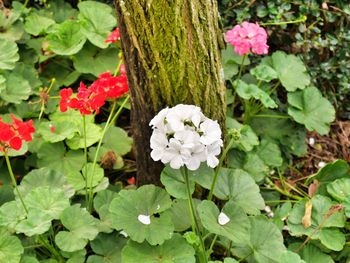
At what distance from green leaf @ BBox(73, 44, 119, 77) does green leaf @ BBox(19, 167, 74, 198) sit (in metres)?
0.73

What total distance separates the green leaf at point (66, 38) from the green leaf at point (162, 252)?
1238 mm

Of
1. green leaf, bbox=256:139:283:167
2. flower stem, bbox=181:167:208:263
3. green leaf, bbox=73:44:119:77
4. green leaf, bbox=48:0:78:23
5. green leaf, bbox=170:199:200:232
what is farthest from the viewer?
green leaf, bbox=48:0:78:23

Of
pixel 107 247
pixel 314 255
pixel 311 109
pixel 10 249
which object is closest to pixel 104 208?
pixel 107 247

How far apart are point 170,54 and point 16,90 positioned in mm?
1004

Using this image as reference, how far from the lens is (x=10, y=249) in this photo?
1775 millimetres

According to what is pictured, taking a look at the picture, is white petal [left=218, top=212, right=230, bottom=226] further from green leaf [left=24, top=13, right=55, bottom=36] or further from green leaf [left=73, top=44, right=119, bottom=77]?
green leaf [left=24, top=13, right=55, bottom=36]

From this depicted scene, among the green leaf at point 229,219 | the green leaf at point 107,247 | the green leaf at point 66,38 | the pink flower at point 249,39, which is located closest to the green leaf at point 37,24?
the green leaf at point 66,38

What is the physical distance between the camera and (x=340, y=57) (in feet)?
8.75

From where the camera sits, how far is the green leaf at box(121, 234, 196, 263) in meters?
1.72

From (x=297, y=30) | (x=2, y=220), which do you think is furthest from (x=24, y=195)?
(x=297, y=30)

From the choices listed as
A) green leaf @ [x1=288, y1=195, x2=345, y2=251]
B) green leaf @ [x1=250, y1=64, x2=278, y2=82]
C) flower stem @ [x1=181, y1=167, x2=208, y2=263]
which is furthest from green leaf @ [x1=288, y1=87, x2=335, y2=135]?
flower stem @ [x1=181, y1=167, x2=208, y2=263]

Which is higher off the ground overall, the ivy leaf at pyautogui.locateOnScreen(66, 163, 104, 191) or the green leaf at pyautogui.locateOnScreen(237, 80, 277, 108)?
the green leaf at pyautogui.locateOnScreen(237, 80, 277, 108)

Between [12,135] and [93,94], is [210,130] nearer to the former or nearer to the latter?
[93,94]

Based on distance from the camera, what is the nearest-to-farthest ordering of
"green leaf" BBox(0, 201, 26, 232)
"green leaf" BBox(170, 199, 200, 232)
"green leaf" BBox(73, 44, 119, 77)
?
"green leaf" BBox(0, 201, 26, 232), "green leaf" BBox(170, 199, 200, 232), "green leaf" BBox(73, 44, 119, 77)
